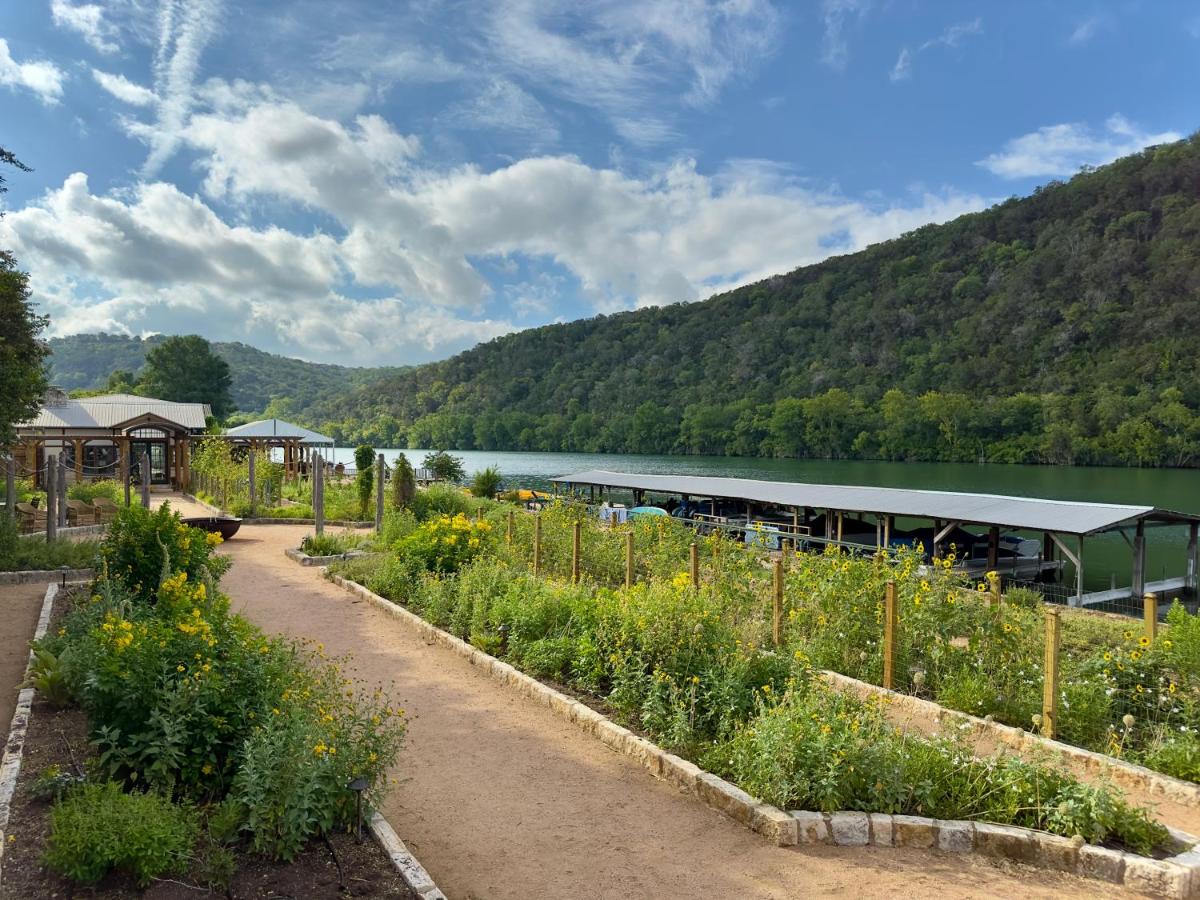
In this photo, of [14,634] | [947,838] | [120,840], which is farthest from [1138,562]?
[14,634]

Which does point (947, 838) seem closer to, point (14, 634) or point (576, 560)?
point (576, 560)

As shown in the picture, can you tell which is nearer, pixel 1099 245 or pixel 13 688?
pixel 13 688

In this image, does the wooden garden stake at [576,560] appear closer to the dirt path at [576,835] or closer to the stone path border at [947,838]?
the dirt path at [576,835]

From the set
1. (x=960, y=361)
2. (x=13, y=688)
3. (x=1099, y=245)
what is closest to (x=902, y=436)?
(x=960, y=361)

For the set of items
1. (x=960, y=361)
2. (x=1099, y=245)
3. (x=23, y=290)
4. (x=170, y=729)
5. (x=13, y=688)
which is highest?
(x=1099, y=245)

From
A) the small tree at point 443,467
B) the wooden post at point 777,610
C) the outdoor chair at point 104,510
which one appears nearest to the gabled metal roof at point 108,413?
the outdoor chair at point 104,510

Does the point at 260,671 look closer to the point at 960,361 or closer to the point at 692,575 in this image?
the point at 692,575

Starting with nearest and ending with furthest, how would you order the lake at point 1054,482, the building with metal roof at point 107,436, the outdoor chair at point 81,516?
the outdoor chair at point 81,516, the building with metal roof at point 107,436, the lake at point 1054,482

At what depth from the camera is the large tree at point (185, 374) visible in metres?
65.2

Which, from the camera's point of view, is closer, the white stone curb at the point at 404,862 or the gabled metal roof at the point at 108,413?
the white stone curb at the point at 404,862

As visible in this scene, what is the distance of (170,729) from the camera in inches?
158

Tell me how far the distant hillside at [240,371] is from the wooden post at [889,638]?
394 feet

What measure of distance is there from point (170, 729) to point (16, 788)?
116 centimetres

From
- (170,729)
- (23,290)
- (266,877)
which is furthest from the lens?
(23,290)
